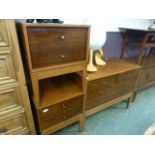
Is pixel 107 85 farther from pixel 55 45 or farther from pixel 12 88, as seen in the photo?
pixel 12 88

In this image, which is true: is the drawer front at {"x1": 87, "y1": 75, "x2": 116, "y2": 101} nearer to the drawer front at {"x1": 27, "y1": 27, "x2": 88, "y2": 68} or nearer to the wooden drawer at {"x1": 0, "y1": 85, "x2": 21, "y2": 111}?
the drawer front at {"x1": 27, "y1": 27, "x2": 88, "y2": 68}

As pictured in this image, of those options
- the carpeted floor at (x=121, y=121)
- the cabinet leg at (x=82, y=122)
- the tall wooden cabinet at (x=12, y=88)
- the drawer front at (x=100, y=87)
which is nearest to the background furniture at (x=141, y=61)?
the carpeted floor at (x=121, y=121)

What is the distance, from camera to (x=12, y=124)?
0.88m

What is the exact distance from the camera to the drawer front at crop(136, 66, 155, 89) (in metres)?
1.71

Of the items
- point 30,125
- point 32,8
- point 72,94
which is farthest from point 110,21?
point 30,125

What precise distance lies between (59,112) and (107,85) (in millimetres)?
603

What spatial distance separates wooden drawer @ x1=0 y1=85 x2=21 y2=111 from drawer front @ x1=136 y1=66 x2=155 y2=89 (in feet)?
5.18

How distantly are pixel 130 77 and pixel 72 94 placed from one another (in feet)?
2.81

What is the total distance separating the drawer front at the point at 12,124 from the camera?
2.74ft

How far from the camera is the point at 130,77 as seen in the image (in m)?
1.51

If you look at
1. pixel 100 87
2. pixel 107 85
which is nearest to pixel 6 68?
pixel 100 87

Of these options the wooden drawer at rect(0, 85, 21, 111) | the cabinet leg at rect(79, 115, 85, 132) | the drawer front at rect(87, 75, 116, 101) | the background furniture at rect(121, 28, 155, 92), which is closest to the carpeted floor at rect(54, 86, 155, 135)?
the cabinet leg at rect(79, 115, 85, 132)

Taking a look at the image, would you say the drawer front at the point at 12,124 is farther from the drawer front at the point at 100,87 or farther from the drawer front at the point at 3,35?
the drawer front at the point at 100,87
